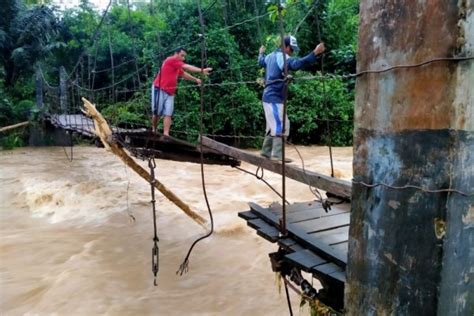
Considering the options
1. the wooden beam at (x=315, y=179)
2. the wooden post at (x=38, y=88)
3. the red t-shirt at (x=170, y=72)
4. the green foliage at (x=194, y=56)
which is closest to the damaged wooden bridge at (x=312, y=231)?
the wooden beam at (x=315, y=179)

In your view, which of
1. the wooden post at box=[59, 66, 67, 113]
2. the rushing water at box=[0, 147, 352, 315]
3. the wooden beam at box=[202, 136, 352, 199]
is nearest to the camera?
the wooden beam at box=[202, 136, 352, 199]

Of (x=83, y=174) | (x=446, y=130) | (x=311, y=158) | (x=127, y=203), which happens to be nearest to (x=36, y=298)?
(x=127, y=203)

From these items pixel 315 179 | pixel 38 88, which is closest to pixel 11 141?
pixel 38 88

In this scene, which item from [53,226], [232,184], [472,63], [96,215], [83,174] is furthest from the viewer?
[83,174]

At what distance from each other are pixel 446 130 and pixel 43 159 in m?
8.91

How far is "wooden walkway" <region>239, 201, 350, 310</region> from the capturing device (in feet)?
4.60

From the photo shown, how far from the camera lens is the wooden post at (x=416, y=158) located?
89 centimetres

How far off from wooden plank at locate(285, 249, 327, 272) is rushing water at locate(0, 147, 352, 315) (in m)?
1.50

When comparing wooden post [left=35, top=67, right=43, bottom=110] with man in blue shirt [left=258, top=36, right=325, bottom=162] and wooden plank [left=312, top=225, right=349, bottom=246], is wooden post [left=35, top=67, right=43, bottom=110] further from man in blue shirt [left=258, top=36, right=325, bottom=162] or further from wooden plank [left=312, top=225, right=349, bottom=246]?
wooden plank [left=312, top=225, right=349, bottom=246]

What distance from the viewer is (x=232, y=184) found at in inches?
251

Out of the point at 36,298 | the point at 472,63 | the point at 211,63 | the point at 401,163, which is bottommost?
the point at 36,298

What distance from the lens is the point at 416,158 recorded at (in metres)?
0.96

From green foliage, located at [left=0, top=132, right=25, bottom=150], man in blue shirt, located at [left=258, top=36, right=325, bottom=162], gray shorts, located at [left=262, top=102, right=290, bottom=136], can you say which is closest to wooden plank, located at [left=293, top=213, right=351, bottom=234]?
man in blue shirt, located at [left=258, top=36, right=325, bottom=162]

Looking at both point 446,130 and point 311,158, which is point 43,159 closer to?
point 311,158
